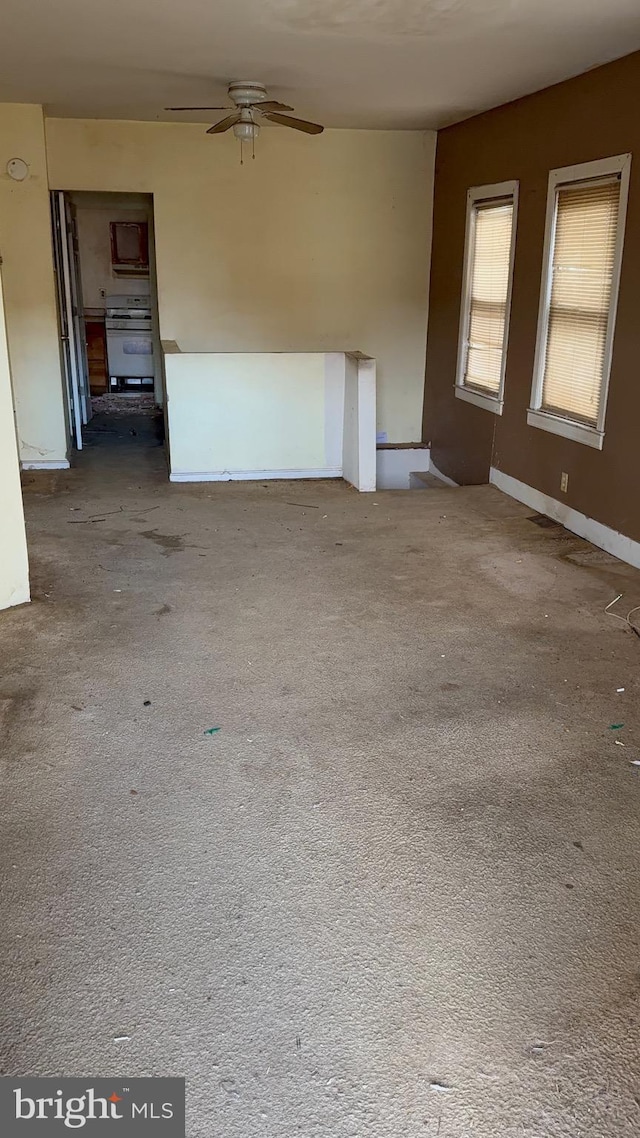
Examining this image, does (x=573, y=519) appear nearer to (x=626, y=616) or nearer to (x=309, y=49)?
(x=626, y=616)

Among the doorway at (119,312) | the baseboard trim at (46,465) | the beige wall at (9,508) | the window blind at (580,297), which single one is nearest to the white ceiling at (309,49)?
the window blind at (580,297)

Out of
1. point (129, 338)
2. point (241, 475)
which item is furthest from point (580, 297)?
point (129, 338)

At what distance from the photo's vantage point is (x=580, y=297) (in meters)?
5.06

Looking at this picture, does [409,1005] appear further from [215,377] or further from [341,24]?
[215,377]

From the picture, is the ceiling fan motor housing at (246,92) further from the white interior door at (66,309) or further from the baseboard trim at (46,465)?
the baseboard trim at (46,465)

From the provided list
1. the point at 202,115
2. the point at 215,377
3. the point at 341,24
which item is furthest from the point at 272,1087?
the point at 202,115

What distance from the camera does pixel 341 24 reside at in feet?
13.4

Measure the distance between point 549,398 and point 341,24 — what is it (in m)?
2.46

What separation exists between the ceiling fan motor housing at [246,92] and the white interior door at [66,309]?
7.02ft

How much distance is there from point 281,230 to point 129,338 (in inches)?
135

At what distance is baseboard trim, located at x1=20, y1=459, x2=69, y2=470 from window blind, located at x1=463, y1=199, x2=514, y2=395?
10.8ft

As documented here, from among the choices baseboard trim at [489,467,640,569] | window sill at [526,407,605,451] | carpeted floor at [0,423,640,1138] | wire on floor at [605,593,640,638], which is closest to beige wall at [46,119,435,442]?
baseboard trim at [489,467,640,569]

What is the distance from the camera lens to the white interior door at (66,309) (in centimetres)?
686

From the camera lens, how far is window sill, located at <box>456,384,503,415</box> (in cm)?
619
